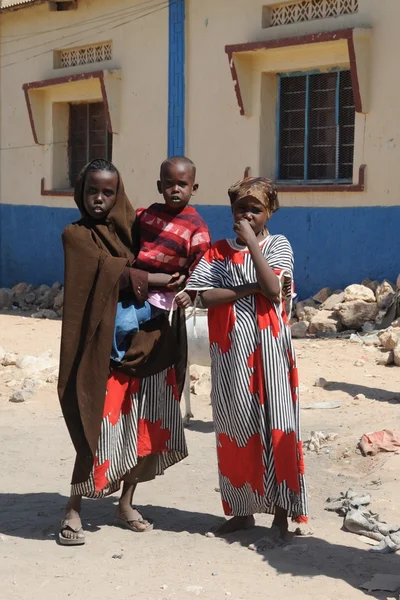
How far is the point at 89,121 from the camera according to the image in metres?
13.6

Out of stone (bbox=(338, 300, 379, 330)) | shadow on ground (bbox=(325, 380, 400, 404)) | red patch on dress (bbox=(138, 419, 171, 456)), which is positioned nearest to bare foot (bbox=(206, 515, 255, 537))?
red patch on dress (bbox=(138, 419, 171, 456))

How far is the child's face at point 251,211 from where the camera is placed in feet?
12.9

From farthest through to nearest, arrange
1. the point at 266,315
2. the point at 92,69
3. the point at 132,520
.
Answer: the point at 92,69
the point at 132,520
the point at 266,315

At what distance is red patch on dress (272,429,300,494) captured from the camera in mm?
3891

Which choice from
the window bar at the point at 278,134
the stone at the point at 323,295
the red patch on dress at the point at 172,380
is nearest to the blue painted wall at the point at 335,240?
the stone at the point at 323,295

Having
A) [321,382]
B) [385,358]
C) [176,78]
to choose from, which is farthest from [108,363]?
[176,78]

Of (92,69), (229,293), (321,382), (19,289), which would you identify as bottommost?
(19,289)

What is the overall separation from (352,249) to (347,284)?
1.13 feet

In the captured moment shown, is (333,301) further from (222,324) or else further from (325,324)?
(222,324)

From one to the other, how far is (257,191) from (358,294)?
18.1 feet

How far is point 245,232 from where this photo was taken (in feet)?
12.6

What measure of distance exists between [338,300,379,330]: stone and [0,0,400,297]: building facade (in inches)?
18.8

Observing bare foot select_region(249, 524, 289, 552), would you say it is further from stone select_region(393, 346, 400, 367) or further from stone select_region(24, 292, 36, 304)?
stone select_region(24, 292, 36, 304)

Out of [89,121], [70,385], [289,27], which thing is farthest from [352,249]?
[70,385]
